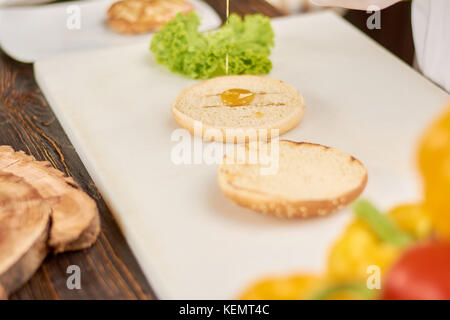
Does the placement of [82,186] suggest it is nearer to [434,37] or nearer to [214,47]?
[214,47]

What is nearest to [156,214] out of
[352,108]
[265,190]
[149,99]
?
[265,190]

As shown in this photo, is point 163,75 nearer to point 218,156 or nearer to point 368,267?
point 218,156

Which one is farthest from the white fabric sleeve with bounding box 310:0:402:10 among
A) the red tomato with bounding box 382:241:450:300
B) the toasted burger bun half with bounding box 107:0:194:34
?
the red tomato with bounding box 382:241:450:300

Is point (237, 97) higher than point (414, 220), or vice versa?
point (414, 220)

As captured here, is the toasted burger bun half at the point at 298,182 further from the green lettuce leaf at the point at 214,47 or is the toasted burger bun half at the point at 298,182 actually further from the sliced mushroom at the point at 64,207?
the green lettuce leaf at the point at 214,47

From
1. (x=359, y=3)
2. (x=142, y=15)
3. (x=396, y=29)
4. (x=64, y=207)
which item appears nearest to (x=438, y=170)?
(x=64, y=207)

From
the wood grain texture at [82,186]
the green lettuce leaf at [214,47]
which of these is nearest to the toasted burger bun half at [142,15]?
the green lettuce leaf at [214,47]
